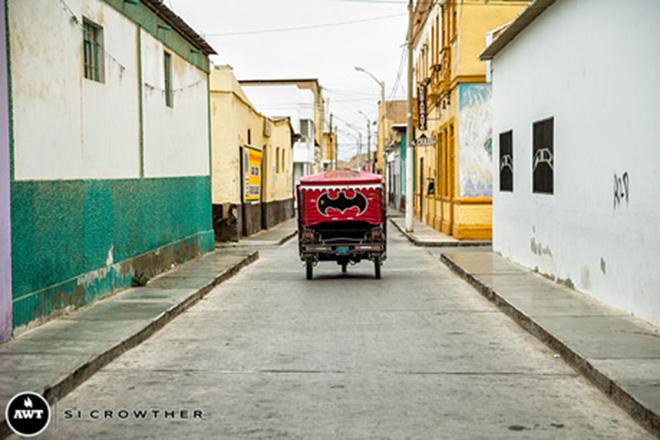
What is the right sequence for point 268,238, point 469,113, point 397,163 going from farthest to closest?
point 397,163
point 268,238
point 469,113

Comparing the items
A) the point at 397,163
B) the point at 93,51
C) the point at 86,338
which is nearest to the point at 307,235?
the point at 93,51

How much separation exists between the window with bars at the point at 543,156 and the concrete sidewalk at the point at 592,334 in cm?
169

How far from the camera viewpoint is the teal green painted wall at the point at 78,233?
1115 cm

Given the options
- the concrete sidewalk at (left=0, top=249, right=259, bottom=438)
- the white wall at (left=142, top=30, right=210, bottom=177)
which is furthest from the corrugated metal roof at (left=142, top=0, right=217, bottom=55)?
the concrete sidewalk at (left=0, top=249, right=259, bottom=438)

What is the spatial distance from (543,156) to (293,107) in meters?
56.1

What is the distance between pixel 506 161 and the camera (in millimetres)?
21859

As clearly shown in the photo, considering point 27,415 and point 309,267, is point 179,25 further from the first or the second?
point 27,415

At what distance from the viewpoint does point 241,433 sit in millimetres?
7031

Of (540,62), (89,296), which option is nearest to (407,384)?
(89,296)

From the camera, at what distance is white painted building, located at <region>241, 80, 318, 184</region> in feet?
236

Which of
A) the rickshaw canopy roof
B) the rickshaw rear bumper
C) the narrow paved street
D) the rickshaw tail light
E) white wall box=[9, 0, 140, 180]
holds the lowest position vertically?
the narrow paved street

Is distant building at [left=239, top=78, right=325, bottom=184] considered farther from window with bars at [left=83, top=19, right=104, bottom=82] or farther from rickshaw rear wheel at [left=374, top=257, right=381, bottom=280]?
window with bars at [left=83, top=19, right=104, bottom=82]

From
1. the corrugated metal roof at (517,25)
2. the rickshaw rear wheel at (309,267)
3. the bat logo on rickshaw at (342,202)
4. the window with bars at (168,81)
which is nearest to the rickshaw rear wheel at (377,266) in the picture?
the bat logo on rickshaw at (342,202)

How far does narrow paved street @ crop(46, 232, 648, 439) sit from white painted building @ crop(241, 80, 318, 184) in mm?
57460
